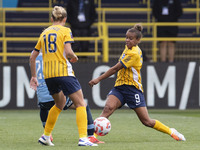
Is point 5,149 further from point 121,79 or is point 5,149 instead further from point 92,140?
point 121,79

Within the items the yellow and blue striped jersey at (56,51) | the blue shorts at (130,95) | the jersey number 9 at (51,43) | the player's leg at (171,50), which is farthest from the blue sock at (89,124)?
the player's leg at (171,50)

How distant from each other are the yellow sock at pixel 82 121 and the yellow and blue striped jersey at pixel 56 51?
1.59ft

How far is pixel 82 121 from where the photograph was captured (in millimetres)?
7180

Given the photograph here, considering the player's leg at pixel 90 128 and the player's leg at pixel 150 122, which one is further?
the player's leg at pixel 150 122

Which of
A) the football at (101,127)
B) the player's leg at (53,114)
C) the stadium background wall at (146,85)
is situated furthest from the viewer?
the stadium background wall at (146,85)

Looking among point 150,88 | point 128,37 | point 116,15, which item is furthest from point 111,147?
point 116,15

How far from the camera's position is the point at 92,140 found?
775cm

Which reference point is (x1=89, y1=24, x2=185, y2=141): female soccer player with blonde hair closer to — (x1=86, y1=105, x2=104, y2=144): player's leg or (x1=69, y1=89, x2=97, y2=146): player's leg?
(x1=86, y1=105, x2=104, y2=144): player's leg

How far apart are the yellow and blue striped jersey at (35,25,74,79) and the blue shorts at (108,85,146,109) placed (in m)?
1.20

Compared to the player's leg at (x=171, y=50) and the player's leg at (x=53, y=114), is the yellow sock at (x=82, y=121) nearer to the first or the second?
the player's leg at (x=53, y=114)

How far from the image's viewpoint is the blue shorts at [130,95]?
8.20m

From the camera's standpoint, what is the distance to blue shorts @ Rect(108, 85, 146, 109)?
820 centimetres

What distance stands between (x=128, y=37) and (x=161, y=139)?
5.21 ft

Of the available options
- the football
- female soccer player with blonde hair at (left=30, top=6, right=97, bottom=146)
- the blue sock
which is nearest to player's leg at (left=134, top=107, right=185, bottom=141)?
the football
